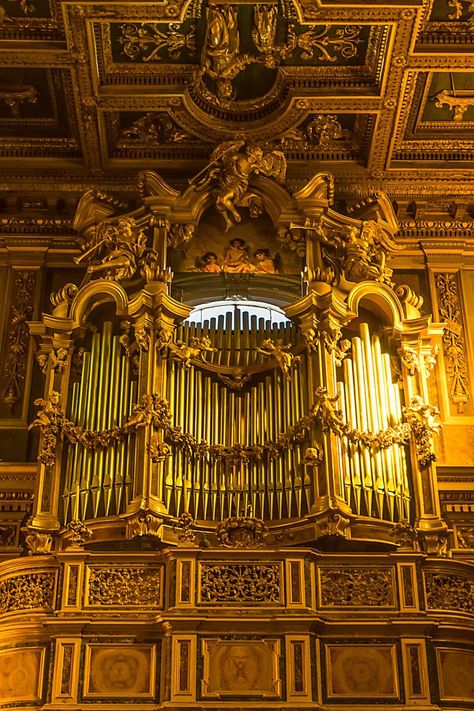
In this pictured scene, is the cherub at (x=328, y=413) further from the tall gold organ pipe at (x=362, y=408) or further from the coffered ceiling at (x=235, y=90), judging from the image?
the coffered ceiling at (x=235, y=90)

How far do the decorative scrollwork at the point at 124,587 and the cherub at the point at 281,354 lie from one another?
306 centimetres

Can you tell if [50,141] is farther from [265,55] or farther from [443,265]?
[443,265]

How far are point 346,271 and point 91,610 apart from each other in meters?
5.20

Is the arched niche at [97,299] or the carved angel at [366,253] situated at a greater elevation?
the carved angel at [366,253]

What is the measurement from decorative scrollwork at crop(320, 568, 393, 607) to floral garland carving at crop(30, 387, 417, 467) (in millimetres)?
1792

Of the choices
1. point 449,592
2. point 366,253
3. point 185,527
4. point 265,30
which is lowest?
point 449,592

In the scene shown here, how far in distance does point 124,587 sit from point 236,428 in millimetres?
2544

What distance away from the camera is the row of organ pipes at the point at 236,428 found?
1327cm

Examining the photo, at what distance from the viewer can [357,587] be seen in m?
12.1

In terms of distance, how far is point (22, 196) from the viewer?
1617 centimetres

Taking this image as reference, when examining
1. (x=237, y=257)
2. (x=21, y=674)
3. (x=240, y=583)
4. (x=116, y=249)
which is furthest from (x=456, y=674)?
(x=116, y=249)

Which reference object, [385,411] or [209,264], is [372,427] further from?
[209,264]

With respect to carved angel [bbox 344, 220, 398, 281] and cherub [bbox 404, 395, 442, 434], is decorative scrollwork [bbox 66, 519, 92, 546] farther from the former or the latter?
carved angel [bbox 344, 220, 398, 281]

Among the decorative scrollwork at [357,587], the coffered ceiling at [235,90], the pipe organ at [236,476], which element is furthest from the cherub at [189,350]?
the decorative scrollwork at [357,587]
